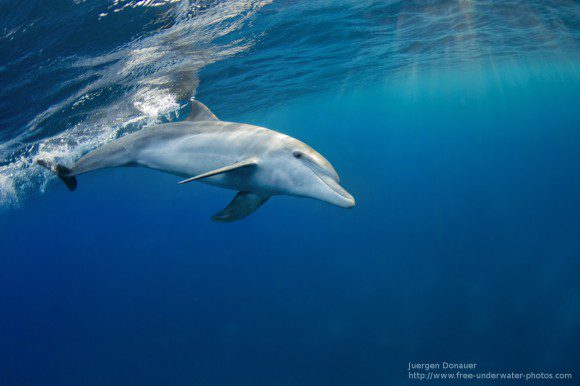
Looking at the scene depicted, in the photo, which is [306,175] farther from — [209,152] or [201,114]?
[201,114]

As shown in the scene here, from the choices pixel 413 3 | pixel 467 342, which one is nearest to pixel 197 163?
pixel 413 3

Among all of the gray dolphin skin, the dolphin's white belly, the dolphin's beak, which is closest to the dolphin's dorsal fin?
the gray dolphin skin

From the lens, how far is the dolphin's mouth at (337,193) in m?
2.81

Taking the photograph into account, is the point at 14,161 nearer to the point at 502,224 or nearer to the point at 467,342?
the point at 467,342

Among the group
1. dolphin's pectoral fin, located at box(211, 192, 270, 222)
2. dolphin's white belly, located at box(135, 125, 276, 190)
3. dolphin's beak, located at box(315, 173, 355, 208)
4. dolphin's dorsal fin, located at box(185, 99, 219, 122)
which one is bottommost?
dolphin's pectoral fin, located at box(211, 192, 270, 222)

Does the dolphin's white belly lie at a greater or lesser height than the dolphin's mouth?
greater

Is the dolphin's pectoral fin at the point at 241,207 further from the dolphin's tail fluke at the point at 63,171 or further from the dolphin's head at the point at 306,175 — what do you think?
the dolphin's tail fluke at the point at 63,171

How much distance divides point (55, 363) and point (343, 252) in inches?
955

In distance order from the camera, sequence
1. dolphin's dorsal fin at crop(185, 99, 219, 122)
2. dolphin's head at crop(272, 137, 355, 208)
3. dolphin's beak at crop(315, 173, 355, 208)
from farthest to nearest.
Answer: dolphin's dorsal fin at crop(185, 99, 219, 122) < dolphin's head at crop(272, 137, 355, 208) < dolphin's beak at crop(315, 173, 355, 208)

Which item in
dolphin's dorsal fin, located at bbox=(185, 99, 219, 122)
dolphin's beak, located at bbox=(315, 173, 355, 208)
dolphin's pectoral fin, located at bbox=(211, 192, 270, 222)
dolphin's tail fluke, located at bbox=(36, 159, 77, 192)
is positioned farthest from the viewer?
dolphin's dorsal fin, located at bbox=(185, 99, 219, 122)

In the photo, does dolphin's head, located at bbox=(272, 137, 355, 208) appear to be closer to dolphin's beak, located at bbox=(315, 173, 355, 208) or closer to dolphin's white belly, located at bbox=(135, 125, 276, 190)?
dolphin's beak, located at bbox=(315, 173, 355, 208)

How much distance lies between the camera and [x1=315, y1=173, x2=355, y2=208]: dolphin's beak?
281cm

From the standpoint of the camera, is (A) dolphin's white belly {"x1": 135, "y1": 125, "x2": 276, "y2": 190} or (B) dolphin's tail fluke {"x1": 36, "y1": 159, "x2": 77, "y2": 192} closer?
(A) dolphin's white belly {"x1": 135, "y1": 125, "x2": 276, "y2": 190}

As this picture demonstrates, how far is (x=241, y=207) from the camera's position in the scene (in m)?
3.66
